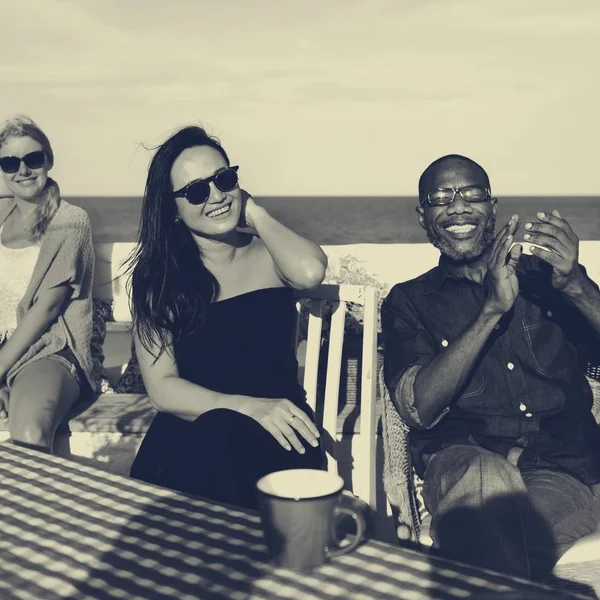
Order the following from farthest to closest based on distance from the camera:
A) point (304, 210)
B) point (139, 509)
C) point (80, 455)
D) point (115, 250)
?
point (304, 210) → point (115, 250) → point (80, 455) → point (139, 509)

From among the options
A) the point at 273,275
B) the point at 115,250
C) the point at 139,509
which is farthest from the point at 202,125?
the point at 139,509

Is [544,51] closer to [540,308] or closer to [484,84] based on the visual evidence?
[484,84]

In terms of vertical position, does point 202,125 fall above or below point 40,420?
above

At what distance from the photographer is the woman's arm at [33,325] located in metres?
3.87

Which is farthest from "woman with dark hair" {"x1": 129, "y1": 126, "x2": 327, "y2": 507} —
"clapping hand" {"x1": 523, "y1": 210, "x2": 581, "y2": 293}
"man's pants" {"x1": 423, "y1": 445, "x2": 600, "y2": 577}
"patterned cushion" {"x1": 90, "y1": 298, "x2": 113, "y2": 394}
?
"patterned cushion" {"x1": 90, "y1": 298, "x2": 113, "y2": 394}

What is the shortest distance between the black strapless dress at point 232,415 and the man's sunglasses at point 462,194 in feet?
2.19

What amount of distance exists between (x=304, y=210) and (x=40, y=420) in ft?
195

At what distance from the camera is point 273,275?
327 cm

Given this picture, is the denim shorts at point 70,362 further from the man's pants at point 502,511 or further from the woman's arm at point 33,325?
the man's pants at point 502,511

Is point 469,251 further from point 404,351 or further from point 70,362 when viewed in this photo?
point 70,362

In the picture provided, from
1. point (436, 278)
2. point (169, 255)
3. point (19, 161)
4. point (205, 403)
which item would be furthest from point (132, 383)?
point (436, 278)

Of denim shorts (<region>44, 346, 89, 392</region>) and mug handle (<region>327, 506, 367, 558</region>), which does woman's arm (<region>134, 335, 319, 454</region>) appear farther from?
denim shorts (<region>44, 346, 89, 392</region>)

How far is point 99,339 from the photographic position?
450 centimetres

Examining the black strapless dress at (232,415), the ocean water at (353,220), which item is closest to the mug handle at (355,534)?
the black strapless dress at (232,415)
